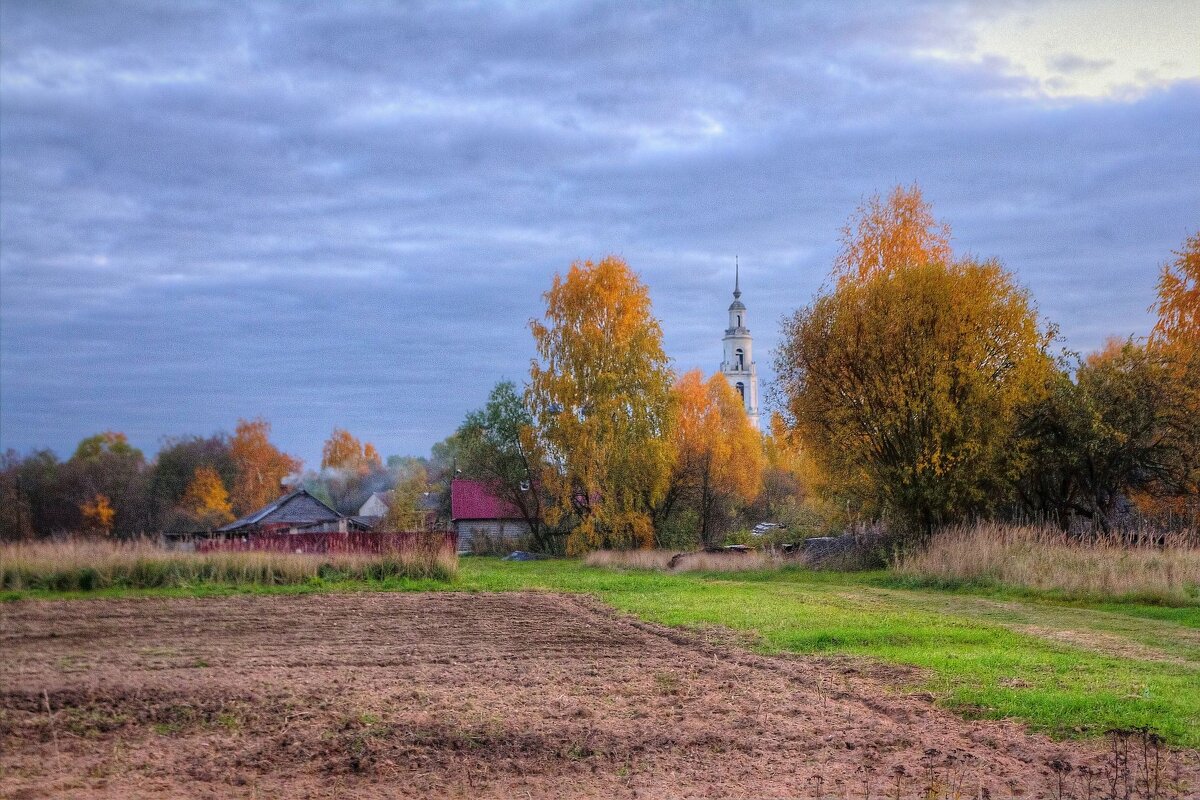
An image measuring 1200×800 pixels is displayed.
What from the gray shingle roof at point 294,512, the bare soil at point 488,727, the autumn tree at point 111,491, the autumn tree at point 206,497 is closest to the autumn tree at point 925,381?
the bare soil at point 488,727

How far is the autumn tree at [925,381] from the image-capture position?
27.3 meters

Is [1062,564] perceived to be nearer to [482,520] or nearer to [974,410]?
[974,410]

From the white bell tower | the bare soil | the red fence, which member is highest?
the white bell tower

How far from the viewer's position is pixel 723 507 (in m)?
50.4

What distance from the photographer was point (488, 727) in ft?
27.7

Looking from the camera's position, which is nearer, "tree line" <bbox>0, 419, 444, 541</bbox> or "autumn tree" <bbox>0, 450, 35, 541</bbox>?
"autumn tree" <bbox>0, 450, 35, 541</bbox>

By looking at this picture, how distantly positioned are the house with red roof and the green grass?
107ft

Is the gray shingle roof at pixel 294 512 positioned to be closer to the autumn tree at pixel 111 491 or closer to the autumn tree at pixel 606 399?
the autumn tree at pixel 111 491

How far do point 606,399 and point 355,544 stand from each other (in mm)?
16126

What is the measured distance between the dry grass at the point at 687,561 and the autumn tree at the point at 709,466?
10748mm

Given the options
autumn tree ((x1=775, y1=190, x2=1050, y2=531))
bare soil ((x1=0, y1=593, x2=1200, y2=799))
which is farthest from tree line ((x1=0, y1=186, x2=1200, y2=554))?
bare soil ((x1=0, y1=593, x2=1200, y2=799))

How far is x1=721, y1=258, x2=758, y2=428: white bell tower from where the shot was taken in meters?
116

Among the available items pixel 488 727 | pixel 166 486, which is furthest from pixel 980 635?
pixel 166 486

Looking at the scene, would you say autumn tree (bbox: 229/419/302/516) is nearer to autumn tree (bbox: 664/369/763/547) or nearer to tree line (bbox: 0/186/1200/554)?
tree line (bbox: 0/186/1200/554)
